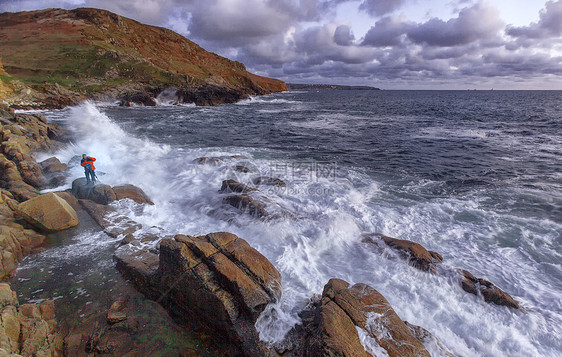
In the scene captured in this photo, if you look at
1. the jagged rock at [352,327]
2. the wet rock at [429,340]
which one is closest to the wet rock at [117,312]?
the jagged rock at [352,327]

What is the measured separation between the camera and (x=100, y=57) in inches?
2378

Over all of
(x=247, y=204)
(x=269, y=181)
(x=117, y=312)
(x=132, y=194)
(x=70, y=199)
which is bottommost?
(x=269, y=181)

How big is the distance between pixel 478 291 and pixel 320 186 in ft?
25.8

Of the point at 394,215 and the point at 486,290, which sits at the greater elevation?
the point at 486,290

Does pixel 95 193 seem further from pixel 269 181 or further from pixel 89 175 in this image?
pixel 269 181

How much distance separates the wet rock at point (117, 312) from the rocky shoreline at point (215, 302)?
2cm

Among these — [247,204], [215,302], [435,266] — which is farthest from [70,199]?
[435,266]

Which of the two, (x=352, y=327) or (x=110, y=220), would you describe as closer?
(x=352, y=327)

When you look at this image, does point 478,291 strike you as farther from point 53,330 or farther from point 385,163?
point 385,163

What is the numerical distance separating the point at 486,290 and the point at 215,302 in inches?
252

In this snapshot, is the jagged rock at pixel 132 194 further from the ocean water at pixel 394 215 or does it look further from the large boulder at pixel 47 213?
the large boulder at pixel 47 213

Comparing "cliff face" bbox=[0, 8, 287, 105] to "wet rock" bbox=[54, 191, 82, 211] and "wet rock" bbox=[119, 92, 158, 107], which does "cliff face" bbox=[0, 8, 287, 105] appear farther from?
"wet rock" bbox=[54, 191, 82, 211]

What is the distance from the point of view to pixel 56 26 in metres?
72.9

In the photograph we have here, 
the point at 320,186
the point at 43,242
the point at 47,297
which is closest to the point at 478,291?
the point at 320,186
